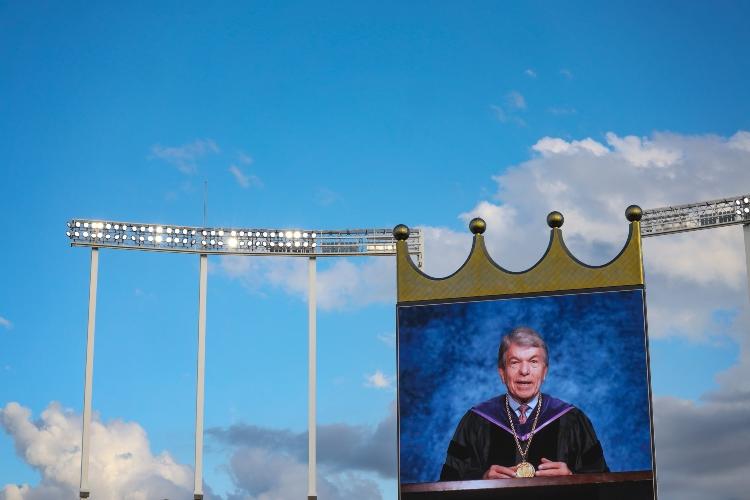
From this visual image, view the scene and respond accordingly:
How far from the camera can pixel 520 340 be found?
1232 inches

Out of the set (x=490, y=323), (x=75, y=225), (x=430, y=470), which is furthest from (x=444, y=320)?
(x=75, y=225)

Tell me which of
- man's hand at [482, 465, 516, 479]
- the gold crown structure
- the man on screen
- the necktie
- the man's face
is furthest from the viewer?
the gold crown structure

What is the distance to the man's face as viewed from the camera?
30.8 meters

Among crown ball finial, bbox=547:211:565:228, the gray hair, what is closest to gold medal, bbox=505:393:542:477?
the gray hair

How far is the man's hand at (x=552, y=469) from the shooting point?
1181 inches

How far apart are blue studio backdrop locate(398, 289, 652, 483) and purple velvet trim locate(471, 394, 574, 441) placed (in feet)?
0.57

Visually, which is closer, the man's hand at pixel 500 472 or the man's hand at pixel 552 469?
→ the man's hand at pixel 552 469

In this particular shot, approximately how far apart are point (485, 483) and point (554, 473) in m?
1.70

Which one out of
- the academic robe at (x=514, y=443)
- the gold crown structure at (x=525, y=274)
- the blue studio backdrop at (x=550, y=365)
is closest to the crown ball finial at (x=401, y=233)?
the gold crown structure at (x=525, y=274)

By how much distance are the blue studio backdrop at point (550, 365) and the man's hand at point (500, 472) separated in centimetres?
137

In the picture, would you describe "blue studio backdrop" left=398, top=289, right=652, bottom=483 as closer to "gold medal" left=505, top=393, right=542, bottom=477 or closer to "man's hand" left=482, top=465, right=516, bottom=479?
"gold medal" left=505, top=393, right=542, bottom=477

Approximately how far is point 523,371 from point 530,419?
1.24 metres

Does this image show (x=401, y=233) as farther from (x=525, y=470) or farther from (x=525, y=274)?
(x=525, y=470)

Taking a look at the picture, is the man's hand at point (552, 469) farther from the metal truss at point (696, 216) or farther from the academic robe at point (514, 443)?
the metal truss at point (696, 216)
